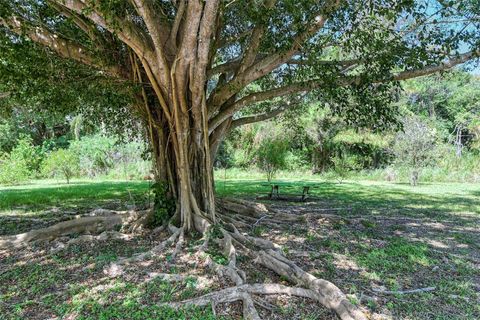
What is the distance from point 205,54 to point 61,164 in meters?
14.4

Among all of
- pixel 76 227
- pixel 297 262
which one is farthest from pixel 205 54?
pixel 76 227

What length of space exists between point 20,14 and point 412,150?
47.0 ft

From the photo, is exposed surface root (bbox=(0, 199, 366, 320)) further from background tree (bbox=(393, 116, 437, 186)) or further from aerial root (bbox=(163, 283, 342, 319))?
background tree (bbox=(393, 116, 437, 186))

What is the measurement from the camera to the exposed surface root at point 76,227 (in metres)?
4.87

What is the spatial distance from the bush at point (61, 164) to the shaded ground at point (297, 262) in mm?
10082

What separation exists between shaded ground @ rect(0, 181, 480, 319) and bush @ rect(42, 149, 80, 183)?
10.1m

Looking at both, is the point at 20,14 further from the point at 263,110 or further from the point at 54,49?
the point at 263,110

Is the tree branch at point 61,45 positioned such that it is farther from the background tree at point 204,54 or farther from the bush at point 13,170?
the bush at point 13,170

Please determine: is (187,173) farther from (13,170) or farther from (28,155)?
(28,155)

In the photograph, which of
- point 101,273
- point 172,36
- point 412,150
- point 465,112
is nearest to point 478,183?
point 412,150

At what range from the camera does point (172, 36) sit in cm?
516

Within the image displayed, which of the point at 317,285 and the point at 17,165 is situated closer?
the point at 317,285

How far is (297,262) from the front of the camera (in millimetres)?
4238

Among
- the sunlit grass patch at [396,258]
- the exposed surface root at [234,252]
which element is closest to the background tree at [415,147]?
the exposed surface root at [234,252]
